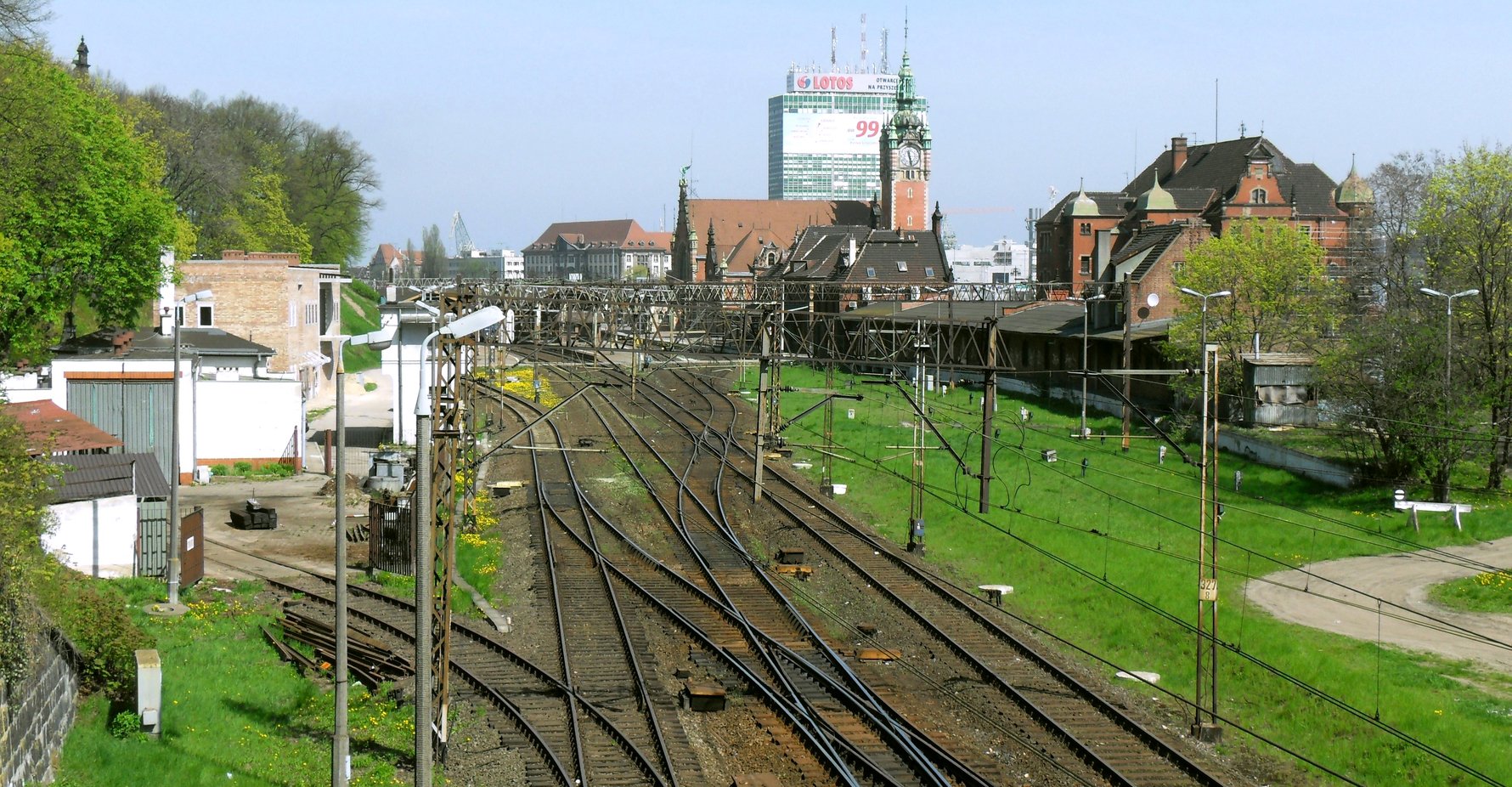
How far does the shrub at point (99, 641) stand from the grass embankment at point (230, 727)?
0.95 ft

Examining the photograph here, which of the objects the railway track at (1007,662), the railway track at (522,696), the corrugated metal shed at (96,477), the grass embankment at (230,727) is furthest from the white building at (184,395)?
the railway track at (1007,662)

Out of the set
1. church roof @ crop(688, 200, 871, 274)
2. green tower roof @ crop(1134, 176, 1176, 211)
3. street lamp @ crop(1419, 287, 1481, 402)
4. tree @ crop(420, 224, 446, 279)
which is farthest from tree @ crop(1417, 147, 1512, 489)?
tree @ crop(420, 224, 446, 279)

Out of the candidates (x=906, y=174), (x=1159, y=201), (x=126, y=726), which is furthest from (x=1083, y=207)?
(x=126, y=726)

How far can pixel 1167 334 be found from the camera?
46.8 meters

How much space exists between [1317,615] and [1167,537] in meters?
5.51

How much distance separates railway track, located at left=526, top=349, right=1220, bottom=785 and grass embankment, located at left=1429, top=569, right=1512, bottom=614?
27.2ft

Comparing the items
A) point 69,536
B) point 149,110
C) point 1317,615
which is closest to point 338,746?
point 69,536

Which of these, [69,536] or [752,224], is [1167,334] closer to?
[69,536]

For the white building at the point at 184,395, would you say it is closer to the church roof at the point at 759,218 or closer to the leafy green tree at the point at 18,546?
the leafy green tree at the point at 18,546

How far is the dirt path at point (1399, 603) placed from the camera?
69.5 ft

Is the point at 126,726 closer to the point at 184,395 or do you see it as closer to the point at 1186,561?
the point at 1186,561

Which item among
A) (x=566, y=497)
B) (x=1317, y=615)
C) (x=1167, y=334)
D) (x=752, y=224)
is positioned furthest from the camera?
(x=752, y=224)

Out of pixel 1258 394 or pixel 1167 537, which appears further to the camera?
pixel 1258 394

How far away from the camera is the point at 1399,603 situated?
23.9 meters
